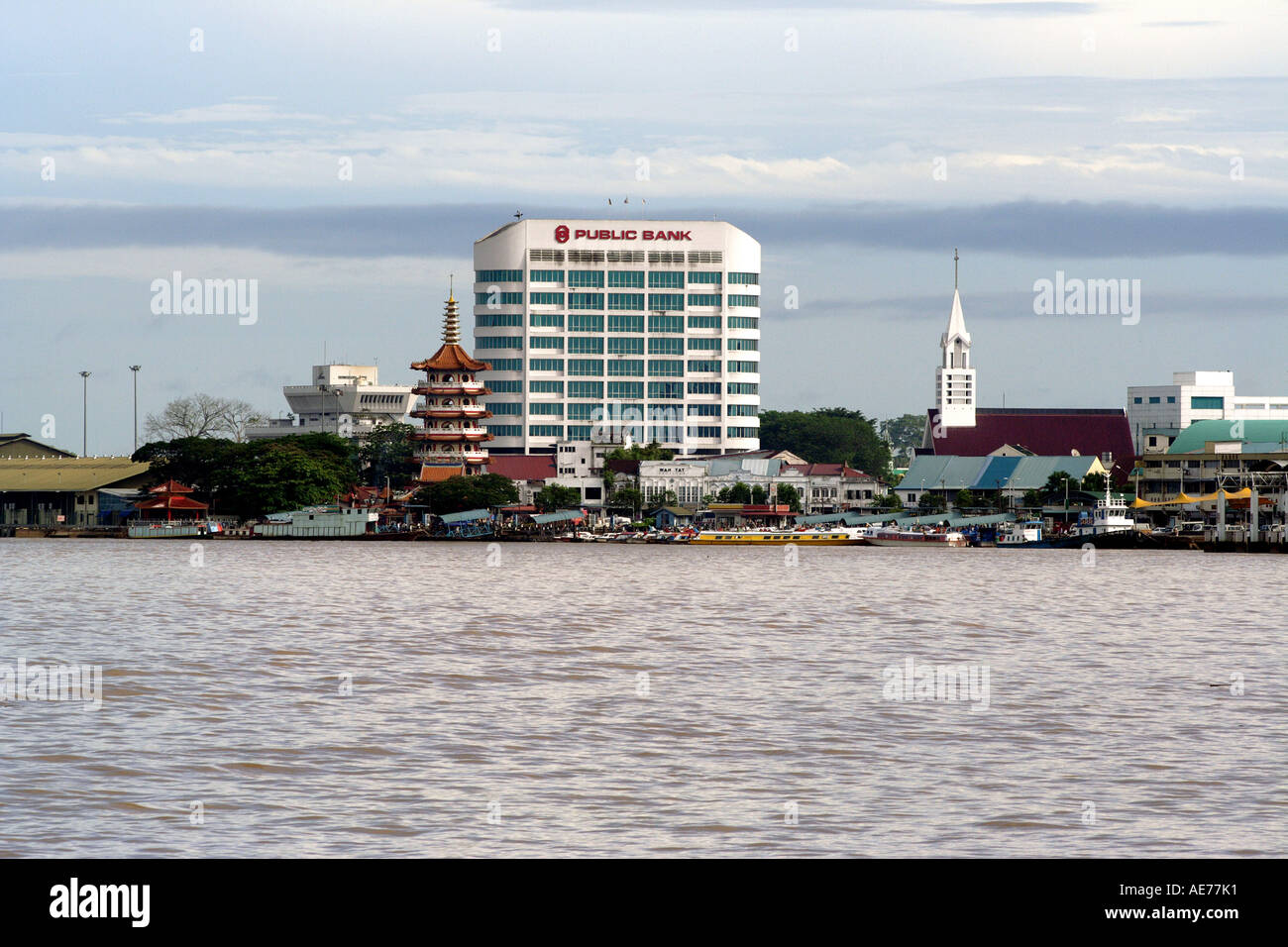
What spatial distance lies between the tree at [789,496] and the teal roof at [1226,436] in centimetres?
3570

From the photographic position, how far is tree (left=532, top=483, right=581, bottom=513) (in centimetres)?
16750

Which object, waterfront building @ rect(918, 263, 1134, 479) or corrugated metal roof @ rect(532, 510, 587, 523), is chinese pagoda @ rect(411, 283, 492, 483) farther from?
waterfront building @ rect(918, 263, 1134, 479)

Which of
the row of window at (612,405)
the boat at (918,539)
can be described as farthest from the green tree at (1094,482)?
the row of window at (612,405)

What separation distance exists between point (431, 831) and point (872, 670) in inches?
767

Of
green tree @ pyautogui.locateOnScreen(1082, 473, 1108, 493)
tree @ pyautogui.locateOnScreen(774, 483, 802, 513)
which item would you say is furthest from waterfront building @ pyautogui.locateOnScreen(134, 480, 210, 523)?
green tree @ pyautogui.locateOnScreen(1082, 473, 1108, 493)

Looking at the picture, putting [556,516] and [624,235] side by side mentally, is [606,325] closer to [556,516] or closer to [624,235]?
[624,235]

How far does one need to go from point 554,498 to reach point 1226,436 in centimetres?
6338

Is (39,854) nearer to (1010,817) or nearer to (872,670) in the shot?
(1010,817)

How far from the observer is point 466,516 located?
15775 cm

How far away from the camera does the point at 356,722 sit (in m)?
26.4

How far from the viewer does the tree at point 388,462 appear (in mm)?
179750
